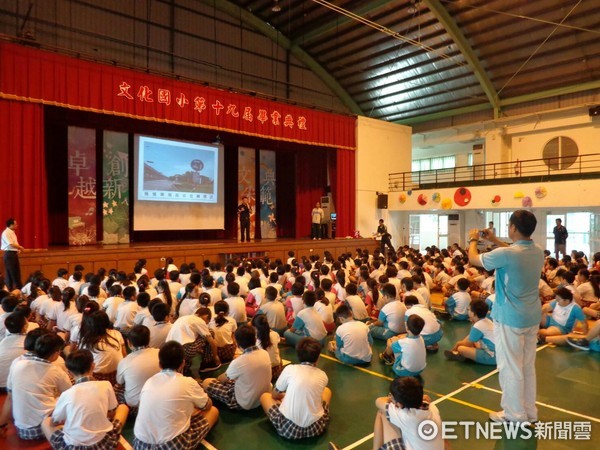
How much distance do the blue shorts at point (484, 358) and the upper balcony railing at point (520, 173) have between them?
9.06 meters

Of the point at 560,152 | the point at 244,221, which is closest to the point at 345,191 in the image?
the point at 244,221

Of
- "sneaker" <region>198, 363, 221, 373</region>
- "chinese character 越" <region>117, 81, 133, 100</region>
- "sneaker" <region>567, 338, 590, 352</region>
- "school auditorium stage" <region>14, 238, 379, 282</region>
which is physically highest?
"chinese character 越" <region>117, 81, 133, 100</region>

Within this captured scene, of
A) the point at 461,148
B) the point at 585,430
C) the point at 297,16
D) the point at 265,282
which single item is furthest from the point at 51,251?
the point at 461,148

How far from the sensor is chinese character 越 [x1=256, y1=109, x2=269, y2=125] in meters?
11.5

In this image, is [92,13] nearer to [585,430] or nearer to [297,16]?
[297,16]

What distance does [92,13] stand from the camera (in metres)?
11.6

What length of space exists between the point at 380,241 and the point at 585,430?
1119 centimetres

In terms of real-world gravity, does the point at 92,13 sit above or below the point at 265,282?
above

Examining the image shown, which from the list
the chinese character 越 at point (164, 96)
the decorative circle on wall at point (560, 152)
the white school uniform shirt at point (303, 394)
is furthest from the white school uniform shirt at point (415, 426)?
the decorative circle on wall at point (560, 152)

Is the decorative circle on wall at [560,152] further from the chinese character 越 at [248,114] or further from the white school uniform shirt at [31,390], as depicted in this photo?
the white school uniform shirt at [31,390]

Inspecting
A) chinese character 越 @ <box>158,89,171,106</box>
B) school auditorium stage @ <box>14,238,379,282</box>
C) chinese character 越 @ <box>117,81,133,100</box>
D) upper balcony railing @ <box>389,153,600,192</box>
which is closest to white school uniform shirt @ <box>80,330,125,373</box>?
school auditorium stage @ <box>14,238,379,282</box>

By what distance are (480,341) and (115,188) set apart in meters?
9.44

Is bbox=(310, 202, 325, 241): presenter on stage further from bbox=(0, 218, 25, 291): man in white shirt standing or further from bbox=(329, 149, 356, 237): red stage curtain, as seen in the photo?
bbox=(0, 218, 25, 291): man in white shirt standing

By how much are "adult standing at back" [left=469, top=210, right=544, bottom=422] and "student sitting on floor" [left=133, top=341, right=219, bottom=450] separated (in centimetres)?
198
